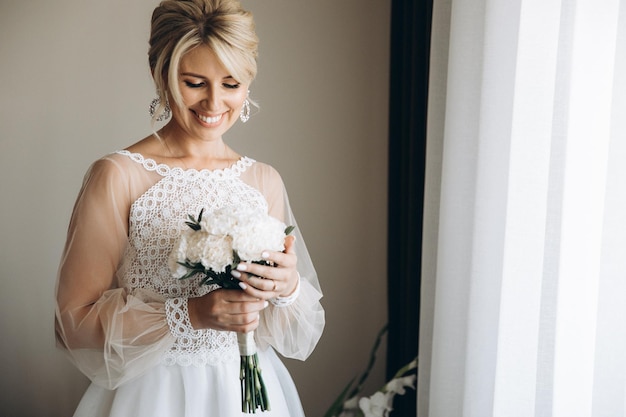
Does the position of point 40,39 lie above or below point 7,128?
above

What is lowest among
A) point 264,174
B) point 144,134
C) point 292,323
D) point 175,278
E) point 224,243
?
point 292,323

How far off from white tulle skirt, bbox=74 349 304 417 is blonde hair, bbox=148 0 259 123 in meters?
0.64

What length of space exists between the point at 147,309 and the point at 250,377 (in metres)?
0.27

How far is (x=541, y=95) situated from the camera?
131cm

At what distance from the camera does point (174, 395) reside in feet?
4.85

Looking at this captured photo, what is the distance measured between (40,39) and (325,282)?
55.4 inches

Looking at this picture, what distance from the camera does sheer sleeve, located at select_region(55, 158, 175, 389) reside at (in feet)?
4.49

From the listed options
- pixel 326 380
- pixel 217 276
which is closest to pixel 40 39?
pixel 217 276

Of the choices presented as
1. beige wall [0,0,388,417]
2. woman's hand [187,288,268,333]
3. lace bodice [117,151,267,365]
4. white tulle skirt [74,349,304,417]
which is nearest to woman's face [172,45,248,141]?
lace bodice [117,151,267,365]

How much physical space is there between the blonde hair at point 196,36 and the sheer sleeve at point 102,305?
0.26 metres

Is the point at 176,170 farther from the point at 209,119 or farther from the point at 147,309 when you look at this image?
the point at 147,309

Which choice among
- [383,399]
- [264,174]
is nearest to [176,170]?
[264,174]

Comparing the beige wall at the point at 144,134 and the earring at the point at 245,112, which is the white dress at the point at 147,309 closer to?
the earring at the point at 245,112

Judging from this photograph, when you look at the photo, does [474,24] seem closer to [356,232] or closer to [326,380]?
[356,232]
